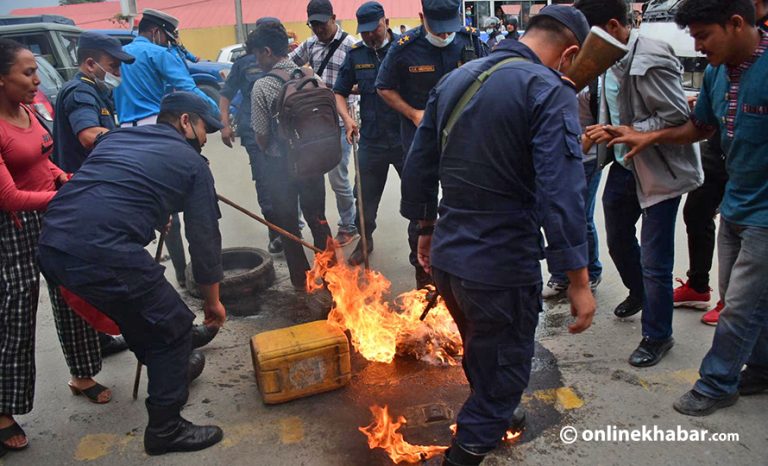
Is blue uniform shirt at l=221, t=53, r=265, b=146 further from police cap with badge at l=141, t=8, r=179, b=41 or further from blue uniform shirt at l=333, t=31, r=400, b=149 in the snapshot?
blue uniform shirt at l=333, t=31, r=400, b=149

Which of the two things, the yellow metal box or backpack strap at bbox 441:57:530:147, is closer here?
backpack strap at bbox 441:57:530:147

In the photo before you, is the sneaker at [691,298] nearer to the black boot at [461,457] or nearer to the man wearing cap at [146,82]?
the black boot at [461,457]

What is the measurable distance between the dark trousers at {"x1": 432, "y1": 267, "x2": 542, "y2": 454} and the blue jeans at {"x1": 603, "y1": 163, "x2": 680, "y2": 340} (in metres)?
1.41

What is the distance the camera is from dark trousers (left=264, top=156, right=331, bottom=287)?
4910 millimetres

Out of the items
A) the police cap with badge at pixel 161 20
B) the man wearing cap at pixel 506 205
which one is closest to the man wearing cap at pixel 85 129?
the police cap with badge at pixel 161 20

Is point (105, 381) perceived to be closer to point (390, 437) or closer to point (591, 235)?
point (390, 437)

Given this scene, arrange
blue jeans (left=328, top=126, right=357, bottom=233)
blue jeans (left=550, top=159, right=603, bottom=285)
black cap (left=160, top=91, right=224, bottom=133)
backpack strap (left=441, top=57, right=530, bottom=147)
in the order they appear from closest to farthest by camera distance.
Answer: backpack strap (left=441, top=57, right=530, bottom=147) → black cap (left=160, top=91, right=224, bottom=133) → blue jeans (left=550, top=159, right=603, bottom=285) → blue jeans (left=328, top=126, right=357, bottom=233)

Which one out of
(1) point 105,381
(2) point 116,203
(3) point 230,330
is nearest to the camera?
(2) point 116,203

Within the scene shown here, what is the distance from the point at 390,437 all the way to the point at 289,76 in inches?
121

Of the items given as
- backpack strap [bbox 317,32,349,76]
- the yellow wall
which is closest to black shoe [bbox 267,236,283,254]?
backpack strap [bbox 317,32,349,76]

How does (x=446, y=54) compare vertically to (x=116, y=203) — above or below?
above

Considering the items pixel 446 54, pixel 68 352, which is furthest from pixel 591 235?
pixel 68 352

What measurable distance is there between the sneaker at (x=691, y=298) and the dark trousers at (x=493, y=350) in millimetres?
2470

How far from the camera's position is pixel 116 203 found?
267cm
